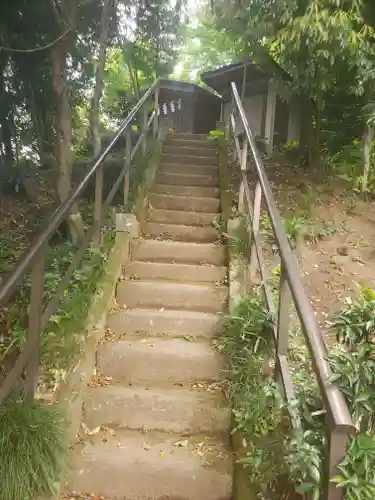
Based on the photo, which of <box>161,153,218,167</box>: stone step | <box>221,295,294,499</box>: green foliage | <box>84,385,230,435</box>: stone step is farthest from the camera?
<box>161,153,218,167</box>: stone step

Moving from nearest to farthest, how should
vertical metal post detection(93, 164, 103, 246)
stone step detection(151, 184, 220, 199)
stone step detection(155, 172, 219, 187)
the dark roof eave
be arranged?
vertical metal post detection(93, 164, 103, 246)
stone step detection(151, 184, 220, 199)
stone step detection(155, 172, 219, 187)
the dark roof eave

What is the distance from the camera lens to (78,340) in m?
2.95

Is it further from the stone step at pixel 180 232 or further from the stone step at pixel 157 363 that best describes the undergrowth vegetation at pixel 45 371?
the stone step at pixel 180 232

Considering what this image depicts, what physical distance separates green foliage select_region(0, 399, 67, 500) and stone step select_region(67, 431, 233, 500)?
0.20 m

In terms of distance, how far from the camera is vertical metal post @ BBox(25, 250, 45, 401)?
227 cm

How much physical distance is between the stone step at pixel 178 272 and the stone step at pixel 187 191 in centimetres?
173

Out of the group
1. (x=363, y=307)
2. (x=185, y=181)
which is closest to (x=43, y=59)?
(x=185, y=181)

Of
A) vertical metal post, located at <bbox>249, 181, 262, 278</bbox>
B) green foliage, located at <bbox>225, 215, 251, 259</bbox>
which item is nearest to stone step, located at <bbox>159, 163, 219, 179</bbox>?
green foliage, located at <bbox>225, 215, 251, 259</bbox>

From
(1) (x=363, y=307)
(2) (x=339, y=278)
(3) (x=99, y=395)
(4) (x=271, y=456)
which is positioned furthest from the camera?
(2) (x=339, y=278)

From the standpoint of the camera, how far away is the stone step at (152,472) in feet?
7.80

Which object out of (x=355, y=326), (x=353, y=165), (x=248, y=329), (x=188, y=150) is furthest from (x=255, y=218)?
(x=353, y=165)

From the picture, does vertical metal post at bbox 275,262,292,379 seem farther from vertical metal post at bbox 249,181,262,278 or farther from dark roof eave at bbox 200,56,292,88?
dark roof eave at bbox 200,56,292,88

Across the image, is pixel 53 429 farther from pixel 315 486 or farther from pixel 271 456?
pixel 315 486

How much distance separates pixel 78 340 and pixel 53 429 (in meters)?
0.74
